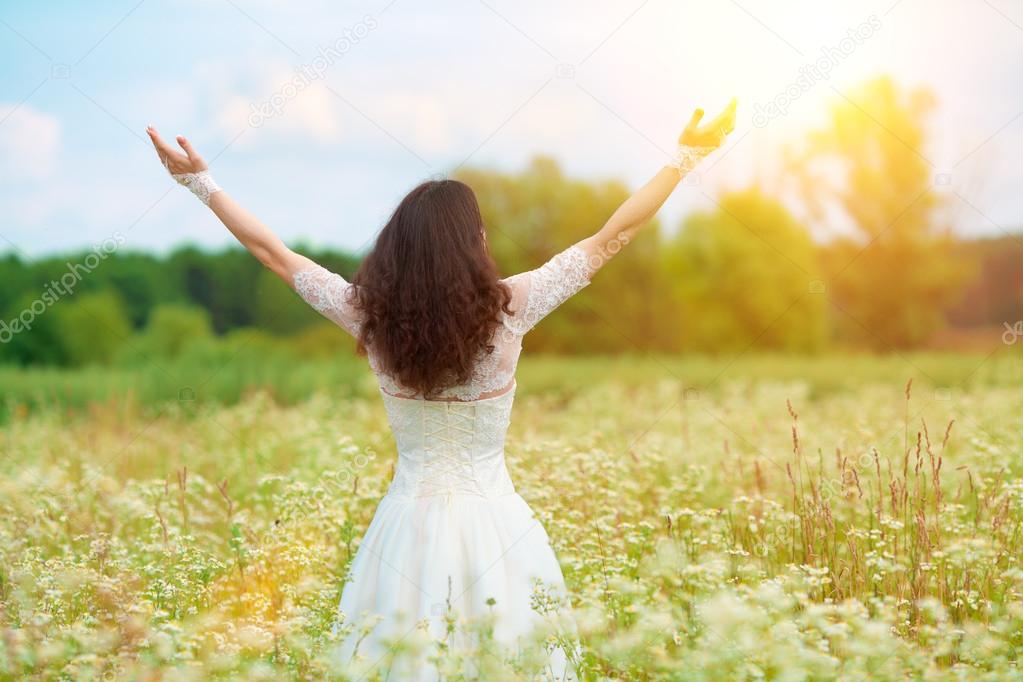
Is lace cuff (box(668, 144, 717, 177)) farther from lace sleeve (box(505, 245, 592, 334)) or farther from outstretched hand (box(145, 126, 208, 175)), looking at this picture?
outstretched hand (box(145, 126, 208, 175))

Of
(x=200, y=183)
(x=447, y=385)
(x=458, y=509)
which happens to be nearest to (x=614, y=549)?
(x=458, y=509)

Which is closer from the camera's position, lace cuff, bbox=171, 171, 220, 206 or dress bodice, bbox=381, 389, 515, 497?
dress bodice, bbox=381, 389, 515, 497

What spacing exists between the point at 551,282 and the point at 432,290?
18.3 inches

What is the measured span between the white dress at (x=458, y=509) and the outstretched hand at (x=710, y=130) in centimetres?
72

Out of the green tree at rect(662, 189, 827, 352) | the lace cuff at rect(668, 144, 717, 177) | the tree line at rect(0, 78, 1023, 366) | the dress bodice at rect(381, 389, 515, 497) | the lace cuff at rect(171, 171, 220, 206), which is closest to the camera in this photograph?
the dress bodice at rect(381, 389, 515, 497)

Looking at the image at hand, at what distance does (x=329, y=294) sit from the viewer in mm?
3691

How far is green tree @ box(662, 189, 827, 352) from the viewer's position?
98.9 ft

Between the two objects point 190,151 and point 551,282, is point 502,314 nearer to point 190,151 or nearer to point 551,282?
point 551,282

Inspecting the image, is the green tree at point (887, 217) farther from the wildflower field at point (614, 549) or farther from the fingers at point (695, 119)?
the fingers at point (695, 119)

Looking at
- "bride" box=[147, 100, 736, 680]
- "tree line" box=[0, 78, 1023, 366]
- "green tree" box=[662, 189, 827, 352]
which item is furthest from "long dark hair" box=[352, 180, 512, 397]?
"green tree" box=[662, 189, 827, 352]

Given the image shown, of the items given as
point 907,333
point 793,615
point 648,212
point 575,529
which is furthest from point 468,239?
point 907,333

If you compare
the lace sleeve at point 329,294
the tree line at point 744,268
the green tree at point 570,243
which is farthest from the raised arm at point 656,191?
the green tree at point 570,243

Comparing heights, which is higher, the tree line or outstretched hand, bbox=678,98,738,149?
the tree line

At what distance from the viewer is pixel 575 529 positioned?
4.73 meters
